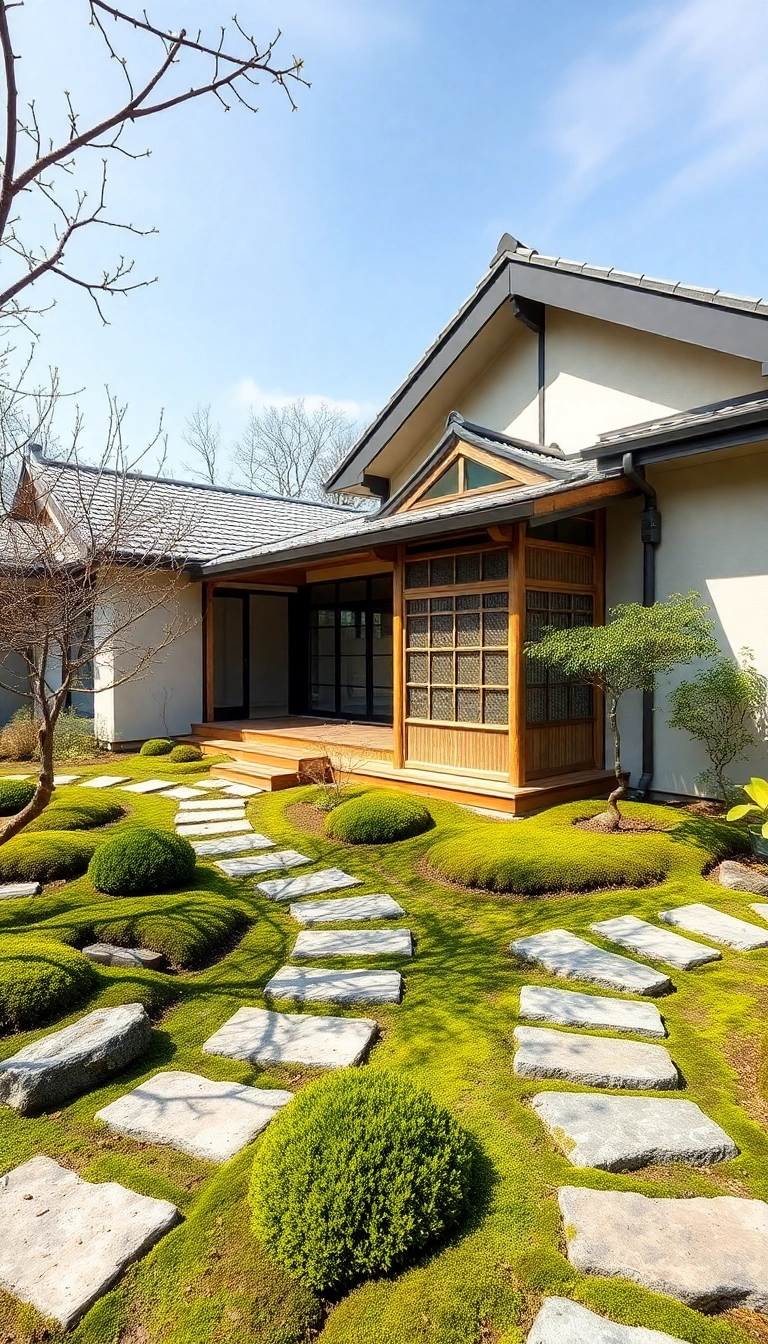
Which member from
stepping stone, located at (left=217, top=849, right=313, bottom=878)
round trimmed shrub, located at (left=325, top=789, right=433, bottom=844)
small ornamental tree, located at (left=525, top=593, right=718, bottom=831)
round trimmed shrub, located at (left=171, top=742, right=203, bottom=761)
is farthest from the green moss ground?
round trimmed shrub, located at (left=171, top=742, right=203, bottom=761)

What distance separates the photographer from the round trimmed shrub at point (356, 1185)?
188cm

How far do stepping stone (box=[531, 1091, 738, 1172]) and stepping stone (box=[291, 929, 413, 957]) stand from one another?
1537mm

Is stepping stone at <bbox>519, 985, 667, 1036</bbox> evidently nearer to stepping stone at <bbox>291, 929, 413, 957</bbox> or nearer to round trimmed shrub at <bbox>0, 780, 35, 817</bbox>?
stepping stone at <bbox>291, 929, 413, 957</bbox>

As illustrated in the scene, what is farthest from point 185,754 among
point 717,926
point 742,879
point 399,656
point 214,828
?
point 717,926

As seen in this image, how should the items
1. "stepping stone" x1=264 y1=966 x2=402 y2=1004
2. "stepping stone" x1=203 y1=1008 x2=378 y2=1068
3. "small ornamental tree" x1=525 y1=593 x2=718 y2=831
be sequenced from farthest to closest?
1. "small ornamental tree" x1=525 y1=593 x2=718 y2=831
2. "stepping stone" x1=264 y1=966 x2=402 y2=1004
3. "stepping stone" x1=203 y1=1008 x2=378 y2=1068

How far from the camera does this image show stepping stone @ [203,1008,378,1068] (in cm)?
294

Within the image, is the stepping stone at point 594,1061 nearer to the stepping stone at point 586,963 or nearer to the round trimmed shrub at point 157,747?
the stepping stone at point 586,963

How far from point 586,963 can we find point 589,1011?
53cm

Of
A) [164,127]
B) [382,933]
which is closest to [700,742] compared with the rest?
[382,933]

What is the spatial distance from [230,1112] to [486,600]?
17.3 ft

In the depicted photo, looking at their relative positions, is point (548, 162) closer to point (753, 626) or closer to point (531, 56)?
point (531, 56)

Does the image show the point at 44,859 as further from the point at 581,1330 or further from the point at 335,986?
the point at 581,1330

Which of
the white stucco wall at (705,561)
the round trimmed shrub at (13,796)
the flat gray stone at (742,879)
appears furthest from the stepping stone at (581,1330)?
the round trimmed shrub at (13,796)

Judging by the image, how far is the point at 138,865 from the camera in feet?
15.7
